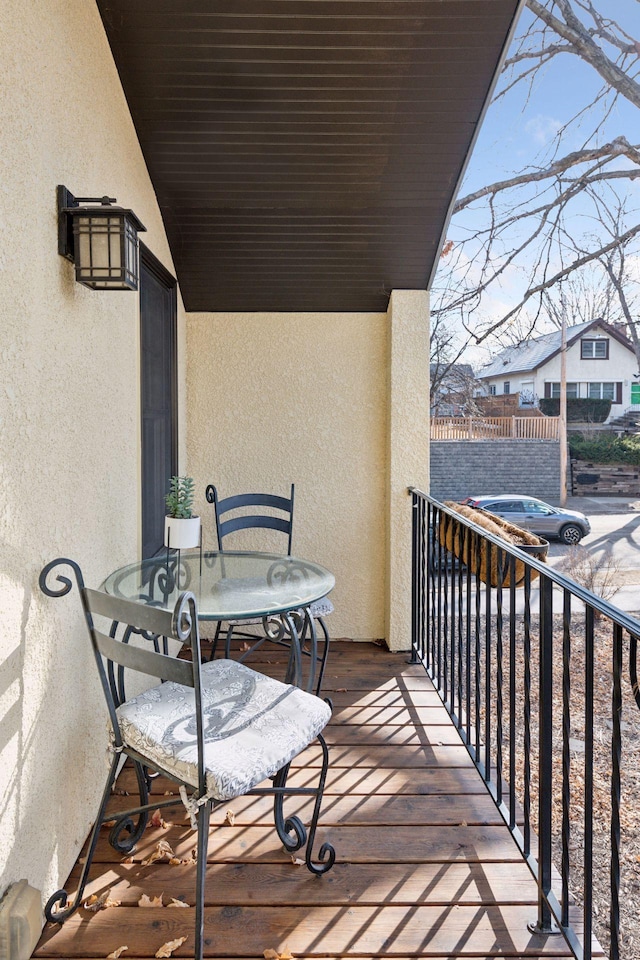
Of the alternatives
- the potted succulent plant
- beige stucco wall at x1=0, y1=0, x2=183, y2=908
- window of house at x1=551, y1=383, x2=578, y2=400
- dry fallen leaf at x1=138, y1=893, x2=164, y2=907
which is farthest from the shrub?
dry fallen leaf at x1=138, y1=893, x2=164, y2=907

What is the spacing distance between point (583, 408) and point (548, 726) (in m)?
18.8

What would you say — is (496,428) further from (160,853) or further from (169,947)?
(169,947)

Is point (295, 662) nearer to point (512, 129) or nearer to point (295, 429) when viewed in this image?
point (295, 429)

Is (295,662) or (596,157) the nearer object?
(295,662)

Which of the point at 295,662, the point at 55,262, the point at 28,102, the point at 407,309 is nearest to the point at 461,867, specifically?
the point at 295,662

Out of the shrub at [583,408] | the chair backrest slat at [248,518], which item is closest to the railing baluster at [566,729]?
the chair backrest slat at [248,518]

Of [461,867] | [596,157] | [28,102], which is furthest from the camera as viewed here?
[596,157]

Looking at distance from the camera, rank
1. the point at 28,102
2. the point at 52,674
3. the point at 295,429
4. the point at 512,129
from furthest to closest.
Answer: the point at 512,129 → the point at 295,429 → the point at 52,674 → the point at 28,102

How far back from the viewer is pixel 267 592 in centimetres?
195

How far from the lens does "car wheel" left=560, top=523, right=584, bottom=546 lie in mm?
8539

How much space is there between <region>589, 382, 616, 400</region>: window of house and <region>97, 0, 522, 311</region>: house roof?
18847 mm

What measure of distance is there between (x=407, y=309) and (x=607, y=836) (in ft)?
8.76

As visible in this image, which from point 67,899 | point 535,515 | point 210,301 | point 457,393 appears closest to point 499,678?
point 67,899

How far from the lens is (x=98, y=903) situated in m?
1.58
